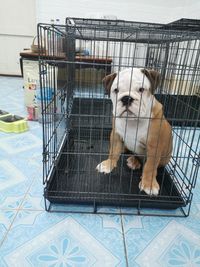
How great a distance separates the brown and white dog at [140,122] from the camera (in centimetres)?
92

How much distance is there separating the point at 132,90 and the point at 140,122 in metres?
0.17

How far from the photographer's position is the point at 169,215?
1023mm

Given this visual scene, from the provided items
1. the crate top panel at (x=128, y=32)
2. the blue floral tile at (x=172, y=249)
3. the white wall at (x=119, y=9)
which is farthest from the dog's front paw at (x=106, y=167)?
the white wall at (x=119, y=9)

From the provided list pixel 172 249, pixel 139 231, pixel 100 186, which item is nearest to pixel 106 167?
pixel 100 186

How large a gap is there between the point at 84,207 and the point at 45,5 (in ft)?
11.1

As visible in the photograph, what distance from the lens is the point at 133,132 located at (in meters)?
1.07

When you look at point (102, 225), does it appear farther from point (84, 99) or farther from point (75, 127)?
point (84, 99)

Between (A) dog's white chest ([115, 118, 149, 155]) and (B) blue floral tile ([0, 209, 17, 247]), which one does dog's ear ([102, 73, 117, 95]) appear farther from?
(B) blue floral tile ([0, 209, 17, 247])

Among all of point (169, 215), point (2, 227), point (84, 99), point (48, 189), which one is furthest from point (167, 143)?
point (84, 99)

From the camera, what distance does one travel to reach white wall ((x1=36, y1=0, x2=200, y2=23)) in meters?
3.41

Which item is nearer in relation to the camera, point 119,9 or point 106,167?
point 106,167

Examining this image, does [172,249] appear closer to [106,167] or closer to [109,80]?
[106,167]

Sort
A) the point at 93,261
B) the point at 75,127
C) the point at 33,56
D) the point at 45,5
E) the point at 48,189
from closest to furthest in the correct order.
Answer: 1. the point at 93,261
2. the point at 48,189
3. the point at 75,127
4. the point at 33,56
5. the point at 45,5

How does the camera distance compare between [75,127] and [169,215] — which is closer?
[169,215]
